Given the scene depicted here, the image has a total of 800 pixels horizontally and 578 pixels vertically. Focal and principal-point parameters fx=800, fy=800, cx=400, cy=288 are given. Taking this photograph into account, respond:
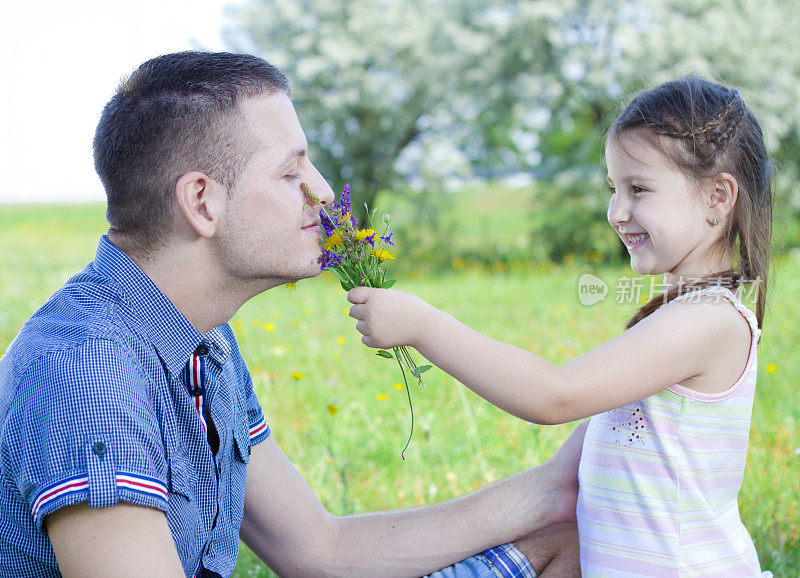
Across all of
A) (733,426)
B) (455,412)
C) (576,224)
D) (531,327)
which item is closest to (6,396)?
Answer: (733,426)

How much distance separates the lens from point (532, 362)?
1.92m

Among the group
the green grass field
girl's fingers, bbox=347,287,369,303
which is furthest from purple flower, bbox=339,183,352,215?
the green grass field

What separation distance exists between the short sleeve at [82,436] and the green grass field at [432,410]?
162 cm

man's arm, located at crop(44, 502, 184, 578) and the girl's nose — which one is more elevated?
the girl's nose

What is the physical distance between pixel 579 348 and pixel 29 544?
504 centimetres

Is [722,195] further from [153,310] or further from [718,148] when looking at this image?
[153,310]

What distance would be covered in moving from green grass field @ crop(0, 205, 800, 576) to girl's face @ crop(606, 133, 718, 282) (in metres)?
0.43

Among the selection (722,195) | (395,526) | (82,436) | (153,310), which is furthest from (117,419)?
(722,195)

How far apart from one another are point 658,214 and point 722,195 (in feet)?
0.67

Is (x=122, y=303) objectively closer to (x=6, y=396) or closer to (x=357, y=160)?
(x=6, y=396)

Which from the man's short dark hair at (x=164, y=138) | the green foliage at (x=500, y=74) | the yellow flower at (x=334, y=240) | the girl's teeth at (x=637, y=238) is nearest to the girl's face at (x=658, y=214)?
the girl's teeth at (x=637, y=238)

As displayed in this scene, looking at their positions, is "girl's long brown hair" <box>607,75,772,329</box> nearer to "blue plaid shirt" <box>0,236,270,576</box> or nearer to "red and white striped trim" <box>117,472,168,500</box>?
"blue plaid shirt" <box>0,236,270,576</box>

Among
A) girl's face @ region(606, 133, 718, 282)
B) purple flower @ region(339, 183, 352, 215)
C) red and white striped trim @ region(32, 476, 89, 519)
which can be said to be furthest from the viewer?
girl's face @ region(606, 133, 718, 282)

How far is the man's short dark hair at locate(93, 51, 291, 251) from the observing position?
2.01m
